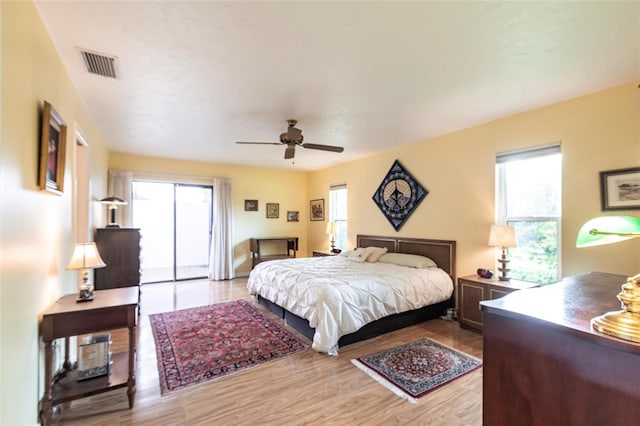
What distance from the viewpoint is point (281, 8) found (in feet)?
5.64

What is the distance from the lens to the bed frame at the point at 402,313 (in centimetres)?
332

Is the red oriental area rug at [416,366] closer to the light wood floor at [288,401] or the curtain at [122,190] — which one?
the light wood floor at [288,401]

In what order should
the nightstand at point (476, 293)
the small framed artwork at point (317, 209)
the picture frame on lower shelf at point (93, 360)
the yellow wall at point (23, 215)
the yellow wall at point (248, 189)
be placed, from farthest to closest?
the small framed artwork at point (317, 209) < the yellow wall at point (248, 189) < the nightstand at point (476, 293) < the picture frame on lower shelf at point (93, 360) < the yellow wall at point (23, 215)

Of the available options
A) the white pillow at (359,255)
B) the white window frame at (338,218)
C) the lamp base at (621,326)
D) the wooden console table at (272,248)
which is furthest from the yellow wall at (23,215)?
the white window frame at (338,218)

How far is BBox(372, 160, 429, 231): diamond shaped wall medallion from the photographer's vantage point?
475 centimetres

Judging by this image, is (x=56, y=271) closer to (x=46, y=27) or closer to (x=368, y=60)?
(x=46, y=27)

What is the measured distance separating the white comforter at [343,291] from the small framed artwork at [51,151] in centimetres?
238

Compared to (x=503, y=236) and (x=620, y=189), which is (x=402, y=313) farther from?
(x=620, y=189)

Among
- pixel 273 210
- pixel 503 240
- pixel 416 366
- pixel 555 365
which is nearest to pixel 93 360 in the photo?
pixel 416 366

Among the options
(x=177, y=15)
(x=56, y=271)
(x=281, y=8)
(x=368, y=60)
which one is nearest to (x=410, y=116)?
(x=368, y=60)

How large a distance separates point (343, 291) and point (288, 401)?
1188mm

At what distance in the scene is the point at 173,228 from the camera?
20.6ft

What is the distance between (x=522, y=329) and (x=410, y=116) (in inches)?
113

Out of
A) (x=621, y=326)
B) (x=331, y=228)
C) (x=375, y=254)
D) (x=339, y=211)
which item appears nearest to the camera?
(x=621, y=326)
